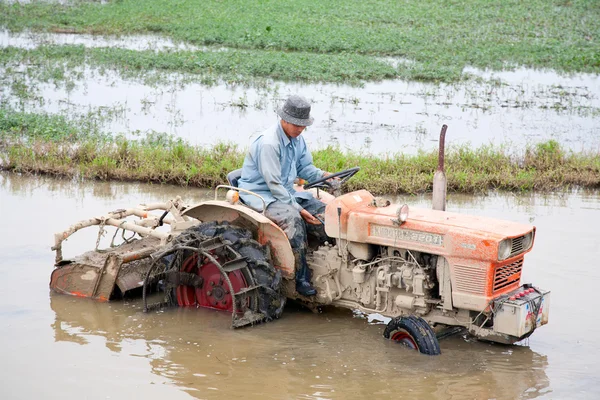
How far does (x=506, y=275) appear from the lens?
21.3 ft

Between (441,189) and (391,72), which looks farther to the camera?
(391,72)

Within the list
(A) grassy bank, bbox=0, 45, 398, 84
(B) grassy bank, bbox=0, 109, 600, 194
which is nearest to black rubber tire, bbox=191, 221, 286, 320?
(B) grassy bank, bbox=0, 109, 600, 194

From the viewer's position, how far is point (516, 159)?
478 inches

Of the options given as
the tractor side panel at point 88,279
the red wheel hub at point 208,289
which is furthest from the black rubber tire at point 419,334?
the tractor side panel at point 88,279

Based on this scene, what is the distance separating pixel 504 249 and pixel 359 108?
34.7ft

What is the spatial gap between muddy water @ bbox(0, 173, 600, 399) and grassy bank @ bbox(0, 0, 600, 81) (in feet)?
40.8

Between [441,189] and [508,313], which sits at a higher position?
[441,189]

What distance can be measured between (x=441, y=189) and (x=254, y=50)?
648 inches

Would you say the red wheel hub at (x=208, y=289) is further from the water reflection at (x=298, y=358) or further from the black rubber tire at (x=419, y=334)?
the black rubber tire at (x=419, y=334)

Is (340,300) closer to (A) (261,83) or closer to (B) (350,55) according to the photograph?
(A) (261,83)

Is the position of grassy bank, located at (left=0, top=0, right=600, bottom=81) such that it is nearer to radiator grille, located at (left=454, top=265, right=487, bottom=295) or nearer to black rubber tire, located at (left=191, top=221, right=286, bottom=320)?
black rubber tire, located at (left=191, top=221, right=286, bottom=320)

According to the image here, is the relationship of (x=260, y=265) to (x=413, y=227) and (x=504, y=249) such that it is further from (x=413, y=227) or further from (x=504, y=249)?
(x=504, y=249)

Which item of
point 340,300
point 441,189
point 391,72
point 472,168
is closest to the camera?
point 441,189

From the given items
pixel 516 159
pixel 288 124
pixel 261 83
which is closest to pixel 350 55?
pixel 261 83
